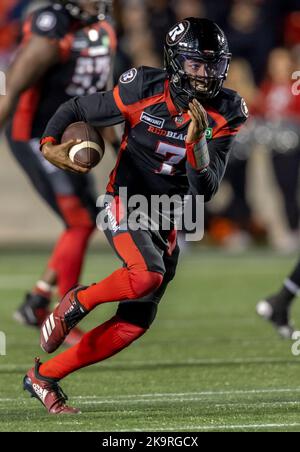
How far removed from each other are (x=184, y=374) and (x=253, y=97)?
7766 millimetres

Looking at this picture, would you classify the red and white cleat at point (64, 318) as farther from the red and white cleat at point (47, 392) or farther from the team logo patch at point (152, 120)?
the team logo patch at point (152, 120)

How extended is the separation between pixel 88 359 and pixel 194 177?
94 cm

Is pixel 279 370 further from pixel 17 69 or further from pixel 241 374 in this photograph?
pixel 17 69

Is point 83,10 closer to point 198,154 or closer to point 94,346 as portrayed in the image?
point 198,154

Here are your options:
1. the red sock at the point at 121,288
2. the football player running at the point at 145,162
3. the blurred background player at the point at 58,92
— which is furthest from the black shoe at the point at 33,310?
the red sock at the point at 121,288

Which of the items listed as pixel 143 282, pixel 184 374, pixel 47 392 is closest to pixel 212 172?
pixel 143 282

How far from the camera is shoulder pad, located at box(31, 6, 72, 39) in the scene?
777cm

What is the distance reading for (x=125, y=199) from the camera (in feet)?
19.6

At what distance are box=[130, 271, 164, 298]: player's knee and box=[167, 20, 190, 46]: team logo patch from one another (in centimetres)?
107

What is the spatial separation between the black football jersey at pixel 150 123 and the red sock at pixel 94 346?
2.21 feet

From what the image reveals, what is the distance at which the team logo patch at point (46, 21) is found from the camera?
7770mm

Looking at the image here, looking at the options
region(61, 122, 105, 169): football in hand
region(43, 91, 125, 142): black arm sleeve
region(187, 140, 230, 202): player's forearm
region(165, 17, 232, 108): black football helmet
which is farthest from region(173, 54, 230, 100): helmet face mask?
region(61, 122, 105, 169): football in hand

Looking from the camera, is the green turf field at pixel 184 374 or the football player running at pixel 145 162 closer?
the green turf field at pixel 184 374

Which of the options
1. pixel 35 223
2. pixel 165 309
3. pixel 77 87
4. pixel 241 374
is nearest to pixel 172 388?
pixel 241 374
